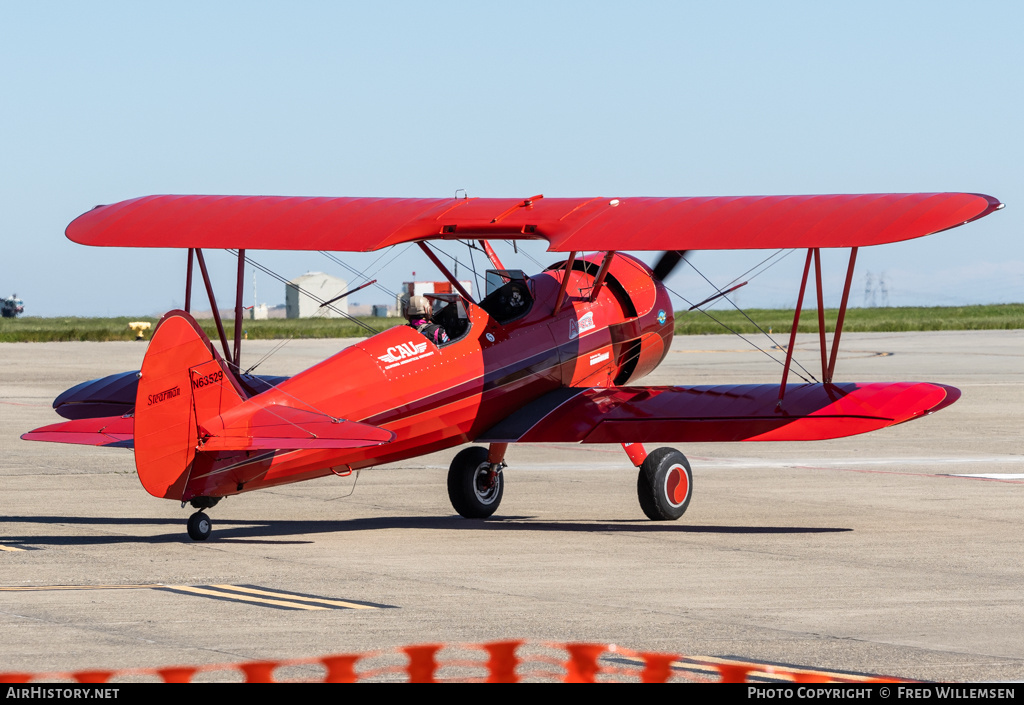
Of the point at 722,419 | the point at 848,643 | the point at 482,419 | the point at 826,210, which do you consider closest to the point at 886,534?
the point at 722,419

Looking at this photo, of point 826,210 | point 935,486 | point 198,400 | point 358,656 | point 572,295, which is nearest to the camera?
point 358,656

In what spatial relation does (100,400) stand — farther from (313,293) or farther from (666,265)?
(313,293)

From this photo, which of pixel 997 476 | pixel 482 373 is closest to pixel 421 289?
pixel 482 373

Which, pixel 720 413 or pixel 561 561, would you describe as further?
pixel 720 413

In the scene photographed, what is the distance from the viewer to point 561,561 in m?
11.8

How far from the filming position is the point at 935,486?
16922 millimetres

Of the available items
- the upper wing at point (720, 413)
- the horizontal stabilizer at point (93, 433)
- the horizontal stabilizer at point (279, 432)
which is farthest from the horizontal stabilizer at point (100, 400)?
the horizontal stabilizer at point (279, 432)

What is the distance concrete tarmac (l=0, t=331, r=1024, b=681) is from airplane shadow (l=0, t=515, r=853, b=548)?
6 cm

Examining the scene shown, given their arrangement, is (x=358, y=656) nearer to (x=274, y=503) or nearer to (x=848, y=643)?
(x=848, y=643)

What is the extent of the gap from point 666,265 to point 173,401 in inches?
305

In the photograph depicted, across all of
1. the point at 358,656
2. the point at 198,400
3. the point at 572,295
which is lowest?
the point at 358,656

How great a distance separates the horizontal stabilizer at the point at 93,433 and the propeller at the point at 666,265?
705 centimetres

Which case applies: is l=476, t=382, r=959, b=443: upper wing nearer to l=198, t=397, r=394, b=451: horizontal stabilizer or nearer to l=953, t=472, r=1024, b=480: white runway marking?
l=198, t=397, r=394, b=451: horizontal stabilizer

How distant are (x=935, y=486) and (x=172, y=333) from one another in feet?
30.0
